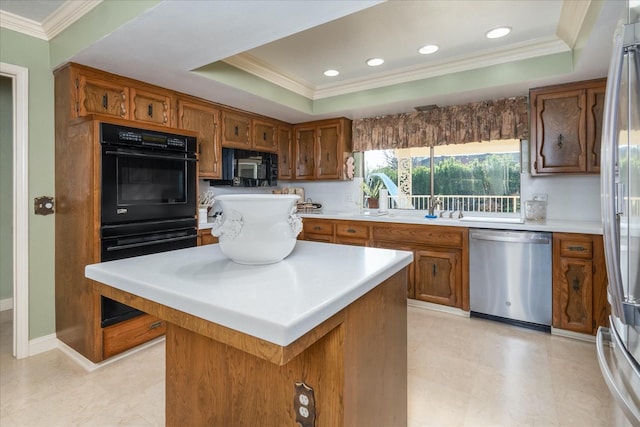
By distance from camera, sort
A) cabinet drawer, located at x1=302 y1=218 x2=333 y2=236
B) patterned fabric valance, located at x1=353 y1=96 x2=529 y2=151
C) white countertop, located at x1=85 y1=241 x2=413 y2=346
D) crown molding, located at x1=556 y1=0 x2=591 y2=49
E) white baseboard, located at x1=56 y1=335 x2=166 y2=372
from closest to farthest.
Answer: white countertop, located at x1=85 y1=241 x2=413 y2=346 → crown molding, located at x1=556 y1=0 x2=591 y2=49 → white baseboard, located at x1=56 y1=335 x2=166 y2=372 → patterned fabric valance, located at x1=353 y1=96 x2=529 y2=151 → cabinet drawer, located at x1=302 y1=218 x2=333 y2=236

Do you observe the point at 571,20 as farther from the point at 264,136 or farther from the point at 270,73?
the point at 264,136

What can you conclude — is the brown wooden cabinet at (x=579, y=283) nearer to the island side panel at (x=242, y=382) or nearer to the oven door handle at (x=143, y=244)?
the island side panel at (x=242, y=382)

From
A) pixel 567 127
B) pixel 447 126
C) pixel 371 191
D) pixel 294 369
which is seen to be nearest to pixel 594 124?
pixel 567 127

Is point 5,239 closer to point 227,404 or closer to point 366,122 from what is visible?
point 227,404

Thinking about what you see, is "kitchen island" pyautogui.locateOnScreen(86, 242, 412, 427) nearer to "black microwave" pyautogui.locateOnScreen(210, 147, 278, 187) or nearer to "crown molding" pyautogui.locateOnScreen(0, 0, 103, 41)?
"crown molding" pyautogui.locateOnScreen(0, 0, 103, 41)

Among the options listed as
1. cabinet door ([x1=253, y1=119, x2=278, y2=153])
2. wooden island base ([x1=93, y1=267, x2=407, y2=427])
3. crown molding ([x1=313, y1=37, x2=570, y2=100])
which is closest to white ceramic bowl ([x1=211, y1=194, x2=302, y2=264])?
wooden island base ([x1=93, y1=267, x2=407, y2=427])

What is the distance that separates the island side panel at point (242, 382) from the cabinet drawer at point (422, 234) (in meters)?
2.44

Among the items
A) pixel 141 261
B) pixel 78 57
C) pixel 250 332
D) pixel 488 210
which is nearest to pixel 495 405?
pixel 250 332

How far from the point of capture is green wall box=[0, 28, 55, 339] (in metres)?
2.38

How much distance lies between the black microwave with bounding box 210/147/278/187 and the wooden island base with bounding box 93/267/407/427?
7.99ft

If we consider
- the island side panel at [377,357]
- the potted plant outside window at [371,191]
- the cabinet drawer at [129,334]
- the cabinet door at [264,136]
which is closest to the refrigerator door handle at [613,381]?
the island side panel at [377,357]

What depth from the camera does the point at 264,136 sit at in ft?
13.3

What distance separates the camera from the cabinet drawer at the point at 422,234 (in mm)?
3078

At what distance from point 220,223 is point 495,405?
5.93 ft
